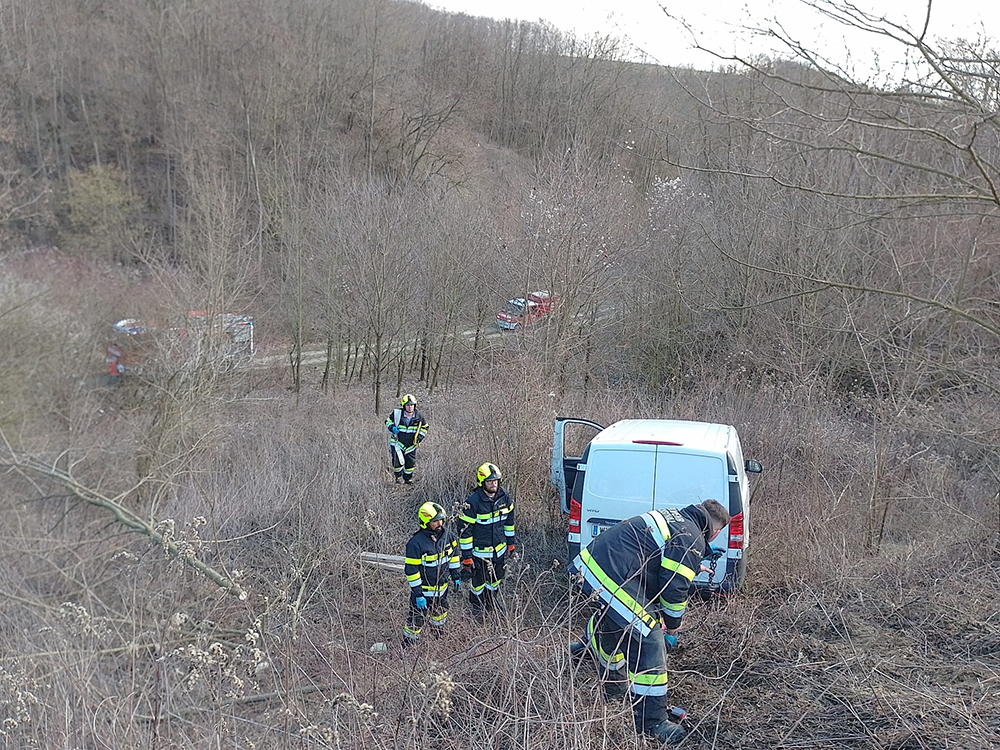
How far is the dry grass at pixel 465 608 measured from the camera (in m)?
3.65

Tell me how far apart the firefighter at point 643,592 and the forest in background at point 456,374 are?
331 mm

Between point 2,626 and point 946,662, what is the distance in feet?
23.1

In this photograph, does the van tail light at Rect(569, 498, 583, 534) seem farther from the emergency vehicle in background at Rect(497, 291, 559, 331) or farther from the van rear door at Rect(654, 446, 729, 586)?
the emergency vehicle in background at Rect(497, 291, 559, 331)

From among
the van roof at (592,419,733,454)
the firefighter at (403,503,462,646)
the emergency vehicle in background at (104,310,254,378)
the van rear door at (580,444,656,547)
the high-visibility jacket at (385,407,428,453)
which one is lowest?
the emergency vehicle in background at (104,310,254,378)

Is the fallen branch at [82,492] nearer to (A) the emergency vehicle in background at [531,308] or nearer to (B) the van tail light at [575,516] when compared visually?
(B) the van tail light at [575,516]

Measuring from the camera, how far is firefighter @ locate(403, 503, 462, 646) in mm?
6426

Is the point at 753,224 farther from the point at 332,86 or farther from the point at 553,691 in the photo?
the point at 332,86

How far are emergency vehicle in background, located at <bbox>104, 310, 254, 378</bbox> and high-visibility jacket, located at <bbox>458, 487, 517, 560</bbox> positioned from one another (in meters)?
9.00

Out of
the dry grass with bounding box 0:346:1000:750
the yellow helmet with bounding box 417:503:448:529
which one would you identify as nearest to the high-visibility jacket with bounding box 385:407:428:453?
the dry grass with bounding box 0:346:1000:750

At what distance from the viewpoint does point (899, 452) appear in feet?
32.1

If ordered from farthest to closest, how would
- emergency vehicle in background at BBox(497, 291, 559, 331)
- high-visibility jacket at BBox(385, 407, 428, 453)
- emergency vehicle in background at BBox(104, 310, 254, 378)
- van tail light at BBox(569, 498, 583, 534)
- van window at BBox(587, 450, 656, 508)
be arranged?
emergency vehicle in background at BBox(104, 310, 254, 378), emergency vehicle in background at BBox(497, 291, 559, 331), high-visibility jacket at BBox(385, 407, 428, 453), van tail light at BBox(569, 498, 583, 534), van window at BBox(587, 450, 656, 508)

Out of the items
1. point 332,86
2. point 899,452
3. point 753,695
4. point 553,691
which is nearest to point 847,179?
point 899,452

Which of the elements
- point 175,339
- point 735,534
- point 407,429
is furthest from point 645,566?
point 175,339

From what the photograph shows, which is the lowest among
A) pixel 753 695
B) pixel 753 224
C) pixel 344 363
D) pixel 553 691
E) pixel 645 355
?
pixel 344 363
